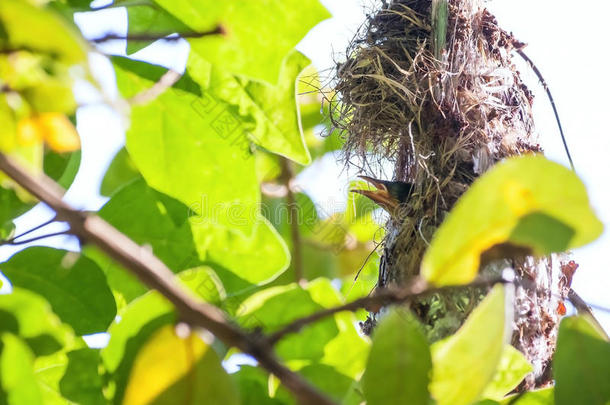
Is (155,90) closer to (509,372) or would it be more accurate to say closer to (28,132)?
(28,132)

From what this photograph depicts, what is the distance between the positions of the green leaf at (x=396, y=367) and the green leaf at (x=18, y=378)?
265 mm

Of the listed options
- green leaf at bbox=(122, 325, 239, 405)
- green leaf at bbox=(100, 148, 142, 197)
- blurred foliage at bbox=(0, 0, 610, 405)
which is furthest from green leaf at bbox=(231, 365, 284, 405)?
green leaf at bbox=(100, 148, 142, 197)

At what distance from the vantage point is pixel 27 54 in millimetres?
488

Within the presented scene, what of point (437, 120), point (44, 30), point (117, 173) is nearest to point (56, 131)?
point (44, 30)

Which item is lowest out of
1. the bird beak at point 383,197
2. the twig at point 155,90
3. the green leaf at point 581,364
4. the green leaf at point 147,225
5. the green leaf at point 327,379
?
the bird beak at point 383,197

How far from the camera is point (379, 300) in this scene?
0.43 m

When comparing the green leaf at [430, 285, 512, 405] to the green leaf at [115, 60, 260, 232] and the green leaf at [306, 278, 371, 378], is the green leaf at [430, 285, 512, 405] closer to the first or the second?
the green leaf at [306, 278, 371, 378]

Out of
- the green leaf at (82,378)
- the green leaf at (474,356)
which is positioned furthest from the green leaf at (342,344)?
the green leaf at (82,378)

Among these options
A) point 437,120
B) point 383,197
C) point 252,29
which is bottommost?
point 383,197

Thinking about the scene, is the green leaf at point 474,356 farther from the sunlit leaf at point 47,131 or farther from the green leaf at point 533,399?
the sunlit leaf at point 47,131

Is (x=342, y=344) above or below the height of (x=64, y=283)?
above

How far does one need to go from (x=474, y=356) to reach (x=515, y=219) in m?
0.11

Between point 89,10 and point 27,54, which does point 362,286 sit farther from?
point 27,54

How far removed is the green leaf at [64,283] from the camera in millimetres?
712
